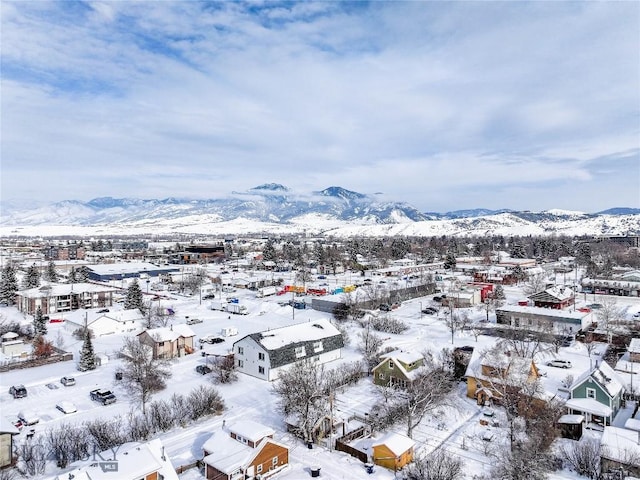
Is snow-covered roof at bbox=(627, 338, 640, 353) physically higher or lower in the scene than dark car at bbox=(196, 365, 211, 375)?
higher

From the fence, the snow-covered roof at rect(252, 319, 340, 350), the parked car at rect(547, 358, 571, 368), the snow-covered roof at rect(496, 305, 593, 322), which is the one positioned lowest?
the fence

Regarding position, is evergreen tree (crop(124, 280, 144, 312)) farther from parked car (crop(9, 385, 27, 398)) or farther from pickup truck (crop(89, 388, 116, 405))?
pickup truck (crop(89, 388, 116, 405))

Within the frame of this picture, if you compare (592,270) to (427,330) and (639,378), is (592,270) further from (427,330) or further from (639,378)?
(639,378)

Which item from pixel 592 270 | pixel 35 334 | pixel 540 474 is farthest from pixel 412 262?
pixel 540 474

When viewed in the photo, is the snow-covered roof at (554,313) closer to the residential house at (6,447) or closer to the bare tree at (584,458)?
the bare tree at (584,458)

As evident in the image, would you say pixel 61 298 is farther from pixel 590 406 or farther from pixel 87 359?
pixel 590 406

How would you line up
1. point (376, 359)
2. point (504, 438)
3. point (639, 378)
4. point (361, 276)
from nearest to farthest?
point (504, 438) → point (639, 378) → point (376, 359) → point (361, 276)

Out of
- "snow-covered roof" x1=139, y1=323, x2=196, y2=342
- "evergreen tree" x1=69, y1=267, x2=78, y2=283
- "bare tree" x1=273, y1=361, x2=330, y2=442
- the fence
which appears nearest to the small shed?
the fence
